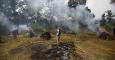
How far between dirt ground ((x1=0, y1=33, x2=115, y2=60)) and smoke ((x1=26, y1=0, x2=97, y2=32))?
1.88ft

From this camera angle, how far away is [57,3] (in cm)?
1160

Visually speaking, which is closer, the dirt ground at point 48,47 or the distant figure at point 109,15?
the dirt ground at point 48,47

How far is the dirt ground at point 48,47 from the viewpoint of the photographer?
31.7 feet

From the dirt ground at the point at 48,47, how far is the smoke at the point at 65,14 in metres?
0.57

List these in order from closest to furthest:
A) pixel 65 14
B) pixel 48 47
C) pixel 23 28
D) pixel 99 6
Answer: pixel 48 47, pixel 23 28, pixel 65 14, pixel 99 6

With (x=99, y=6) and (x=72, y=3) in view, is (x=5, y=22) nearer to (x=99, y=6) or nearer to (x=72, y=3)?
(x=72, y=3)

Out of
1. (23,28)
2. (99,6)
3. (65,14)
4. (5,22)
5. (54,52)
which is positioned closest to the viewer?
(54,52)

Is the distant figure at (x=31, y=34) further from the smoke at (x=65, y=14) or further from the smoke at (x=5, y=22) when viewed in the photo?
the smoke at (x=65, y=14)

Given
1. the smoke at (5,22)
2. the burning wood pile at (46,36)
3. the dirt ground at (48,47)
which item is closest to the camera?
the dirt ground at (48,47)

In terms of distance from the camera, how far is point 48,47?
10.1 metres

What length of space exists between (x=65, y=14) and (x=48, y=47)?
2.14m

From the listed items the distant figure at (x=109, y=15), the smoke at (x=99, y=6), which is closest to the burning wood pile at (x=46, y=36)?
the smoke at (x=99, y=6)

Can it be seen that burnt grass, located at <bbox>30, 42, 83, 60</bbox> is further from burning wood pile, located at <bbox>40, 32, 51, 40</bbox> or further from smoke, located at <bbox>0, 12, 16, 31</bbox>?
smoke, located at <bbox>0, 12, 16, 31</bbox>

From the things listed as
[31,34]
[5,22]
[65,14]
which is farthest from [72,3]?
[5,22]
